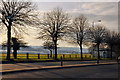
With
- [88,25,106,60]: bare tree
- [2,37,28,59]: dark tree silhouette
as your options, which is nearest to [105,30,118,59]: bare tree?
[88,25,106,60]: bare tree

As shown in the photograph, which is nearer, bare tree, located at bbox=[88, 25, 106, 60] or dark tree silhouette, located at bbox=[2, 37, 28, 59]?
dark tree silhouette, located at bbox=[2, 37, 28, 59]

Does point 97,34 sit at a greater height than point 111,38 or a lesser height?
greater

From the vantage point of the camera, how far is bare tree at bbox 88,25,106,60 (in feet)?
144

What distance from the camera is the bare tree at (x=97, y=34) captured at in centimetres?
4403

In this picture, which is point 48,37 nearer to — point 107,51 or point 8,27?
point 8,27

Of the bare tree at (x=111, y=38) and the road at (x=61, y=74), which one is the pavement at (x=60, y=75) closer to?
the road at (x=61, y=74)

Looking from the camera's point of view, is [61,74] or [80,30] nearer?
[61,74]

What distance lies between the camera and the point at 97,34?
45.5 metres

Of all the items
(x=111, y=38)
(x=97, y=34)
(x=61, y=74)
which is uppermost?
(x=97, y=34)

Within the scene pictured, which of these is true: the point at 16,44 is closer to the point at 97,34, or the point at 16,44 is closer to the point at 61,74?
the point at 61,74

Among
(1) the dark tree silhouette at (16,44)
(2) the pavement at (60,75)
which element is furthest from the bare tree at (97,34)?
(2) the pavement at (60,75)

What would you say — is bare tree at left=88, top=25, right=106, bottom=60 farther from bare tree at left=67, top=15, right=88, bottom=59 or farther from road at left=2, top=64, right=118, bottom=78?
road at left=2, top=64, right=118, bottom=78

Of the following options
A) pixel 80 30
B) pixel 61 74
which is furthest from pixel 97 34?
pixel 61 74

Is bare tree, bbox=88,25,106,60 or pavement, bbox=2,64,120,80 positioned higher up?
bare tree, bbox=88,25,106,60
